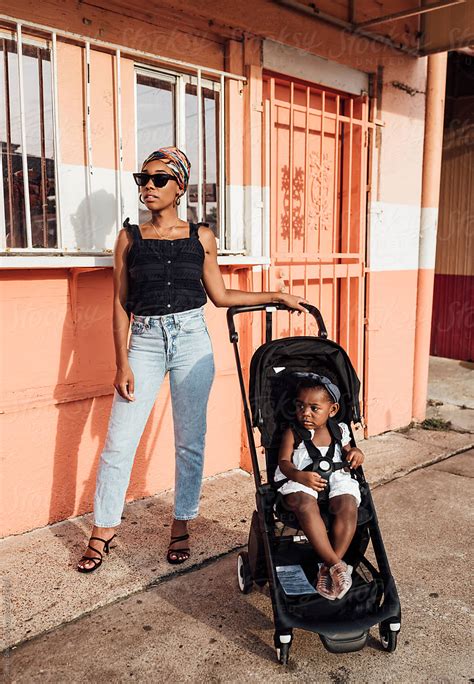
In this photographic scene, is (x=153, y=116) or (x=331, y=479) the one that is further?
(x=153, y=116)

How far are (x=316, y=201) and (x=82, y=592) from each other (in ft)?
10.6

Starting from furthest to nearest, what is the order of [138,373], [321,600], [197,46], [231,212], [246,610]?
1. [231,212]
2. [197,46]
3. [138,373]
4. [246,610]
5. [321,600]

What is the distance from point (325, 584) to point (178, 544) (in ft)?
3.42

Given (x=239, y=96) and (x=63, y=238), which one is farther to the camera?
(x=239, y=96)

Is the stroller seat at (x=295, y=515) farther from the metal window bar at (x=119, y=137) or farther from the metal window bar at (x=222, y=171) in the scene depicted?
the metal window bar at (x=222, y=171)

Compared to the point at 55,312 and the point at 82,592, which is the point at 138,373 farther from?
the point at 82,592

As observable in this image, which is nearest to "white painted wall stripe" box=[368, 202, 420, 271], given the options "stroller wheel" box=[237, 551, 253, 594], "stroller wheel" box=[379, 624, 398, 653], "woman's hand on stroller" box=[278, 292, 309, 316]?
"woman's hand on stroller" box=[278, 292, 309, 316]

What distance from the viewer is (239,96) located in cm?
422

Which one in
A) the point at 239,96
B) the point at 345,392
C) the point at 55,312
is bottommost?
the point at 345,392

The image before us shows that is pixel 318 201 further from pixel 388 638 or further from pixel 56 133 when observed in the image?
pixel 388 638

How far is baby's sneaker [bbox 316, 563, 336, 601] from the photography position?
255 cm

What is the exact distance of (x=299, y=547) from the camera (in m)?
2.96

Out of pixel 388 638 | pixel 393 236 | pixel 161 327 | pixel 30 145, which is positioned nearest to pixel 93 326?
pixel 161 327

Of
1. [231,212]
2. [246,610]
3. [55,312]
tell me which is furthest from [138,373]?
[231,212]
